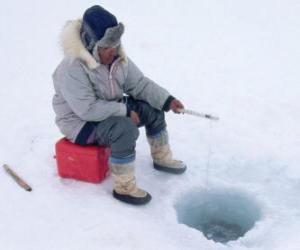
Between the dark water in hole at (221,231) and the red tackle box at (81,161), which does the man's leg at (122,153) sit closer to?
the red tackle box at (81,161)

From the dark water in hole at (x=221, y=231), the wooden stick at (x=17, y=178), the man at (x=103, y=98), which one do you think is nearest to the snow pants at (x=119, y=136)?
the man at (x=103, y=98)

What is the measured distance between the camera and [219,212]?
3.99 meters

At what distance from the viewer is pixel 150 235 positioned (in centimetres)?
332

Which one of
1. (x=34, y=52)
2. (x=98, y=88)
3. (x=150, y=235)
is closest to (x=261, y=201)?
(x=150, y=235)

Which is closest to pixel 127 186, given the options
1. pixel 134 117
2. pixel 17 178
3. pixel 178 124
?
pixel 134 117

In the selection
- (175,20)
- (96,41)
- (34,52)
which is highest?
(96,41)

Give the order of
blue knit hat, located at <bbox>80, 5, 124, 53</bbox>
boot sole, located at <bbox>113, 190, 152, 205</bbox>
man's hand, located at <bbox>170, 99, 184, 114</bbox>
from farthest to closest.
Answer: man's hand, located at <bbox>170, 99, 184, 114</bbox>, boot sole, located at <bbox>113, 190, 152, 205</bbox>, blue knit hat, located at <bbox>80, 5, 124, 53</bbox>

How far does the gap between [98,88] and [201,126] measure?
57.3 inches

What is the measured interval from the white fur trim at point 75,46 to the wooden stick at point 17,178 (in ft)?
3.60

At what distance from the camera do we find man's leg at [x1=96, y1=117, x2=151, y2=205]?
355 cm

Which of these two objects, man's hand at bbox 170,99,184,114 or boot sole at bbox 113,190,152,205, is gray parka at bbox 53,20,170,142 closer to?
man's hand at bbox 170,99,184,114

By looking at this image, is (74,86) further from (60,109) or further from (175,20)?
(175,20)

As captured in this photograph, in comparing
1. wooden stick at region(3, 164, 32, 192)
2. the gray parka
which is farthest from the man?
wooden stick at region(3, 164, 32, 192)

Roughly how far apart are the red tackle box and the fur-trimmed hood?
694mm
